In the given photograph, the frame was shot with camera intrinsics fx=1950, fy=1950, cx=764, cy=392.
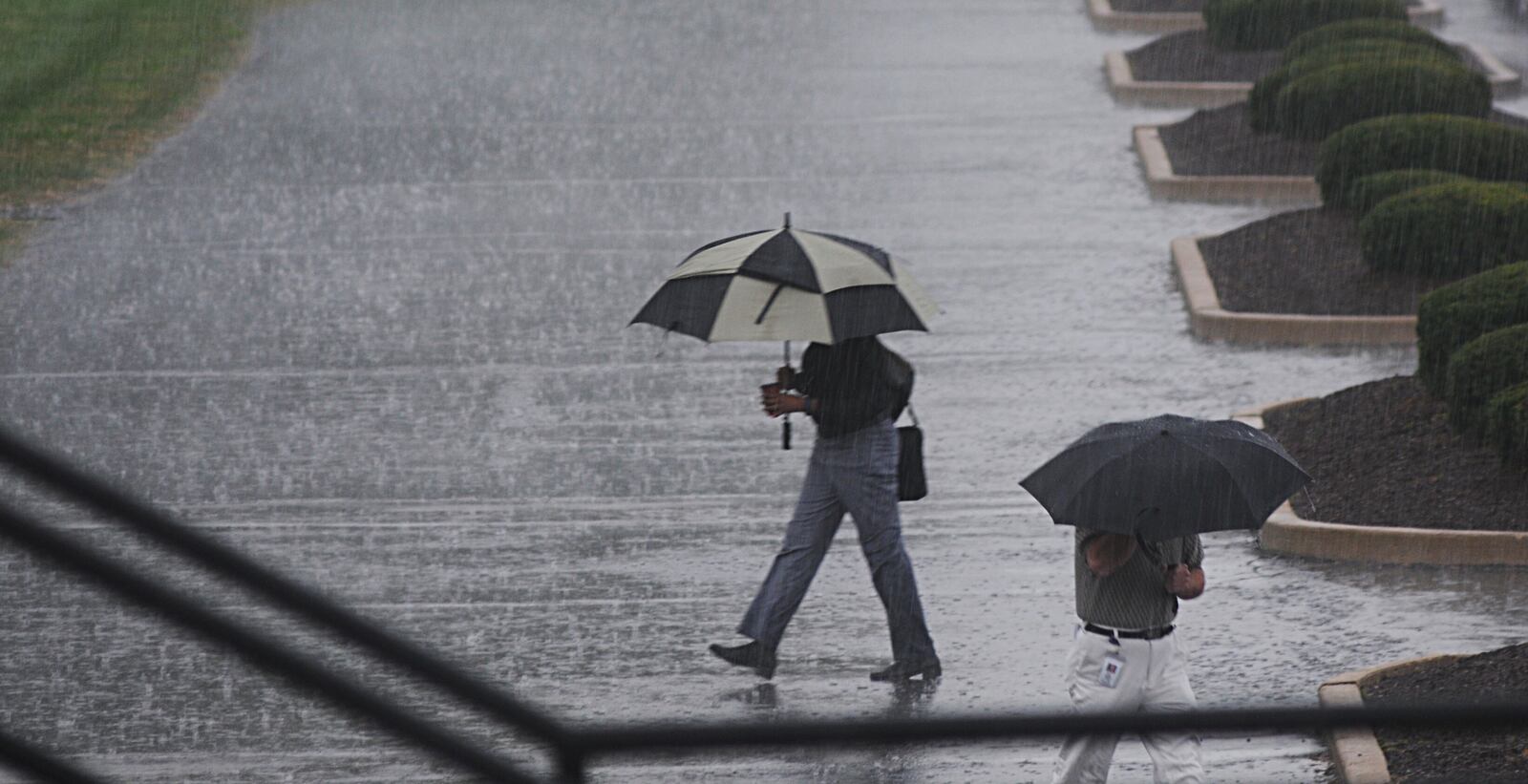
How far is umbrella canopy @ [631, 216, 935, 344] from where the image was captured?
7.16 meters

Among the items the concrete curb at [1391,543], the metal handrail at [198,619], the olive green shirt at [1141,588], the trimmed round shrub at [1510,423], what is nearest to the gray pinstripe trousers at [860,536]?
the olive green shirt at [1141,588]

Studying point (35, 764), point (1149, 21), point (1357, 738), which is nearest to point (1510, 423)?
point (1357, 738)

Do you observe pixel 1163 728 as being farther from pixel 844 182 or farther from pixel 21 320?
pixel 844 182

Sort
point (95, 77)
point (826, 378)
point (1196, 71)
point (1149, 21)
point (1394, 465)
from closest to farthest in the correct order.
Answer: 1. point (826, 378)
2. point (1394, 465)
3. point (1196, 71)
4. point (95, 77)
5. point (1149, 21)

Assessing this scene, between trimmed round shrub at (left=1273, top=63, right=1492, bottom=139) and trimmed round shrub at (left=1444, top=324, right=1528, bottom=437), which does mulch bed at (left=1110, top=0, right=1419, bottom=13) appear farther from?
trimmed round shrub at (left=1444, top=324, right=1528, bottom=437)

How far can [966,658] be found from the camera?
7.80m

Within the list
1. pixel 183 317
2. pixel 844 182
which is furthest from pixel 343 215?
pixel 844 182

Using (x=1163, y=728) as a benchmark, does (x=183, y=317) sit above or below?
below

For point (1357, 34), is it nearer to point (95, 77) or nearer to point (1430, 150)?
point (1430, 150)

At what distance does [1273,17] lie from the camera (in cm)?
2186

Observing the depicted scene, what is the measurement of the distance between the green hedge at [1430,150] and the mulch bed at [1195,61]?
6.49m

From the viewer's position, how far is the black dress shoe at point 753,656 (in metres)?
7.50

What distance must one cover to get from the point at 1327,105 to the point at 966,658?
34.3ft

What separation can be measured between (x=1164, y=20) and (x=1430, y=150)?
1113 centimetres
